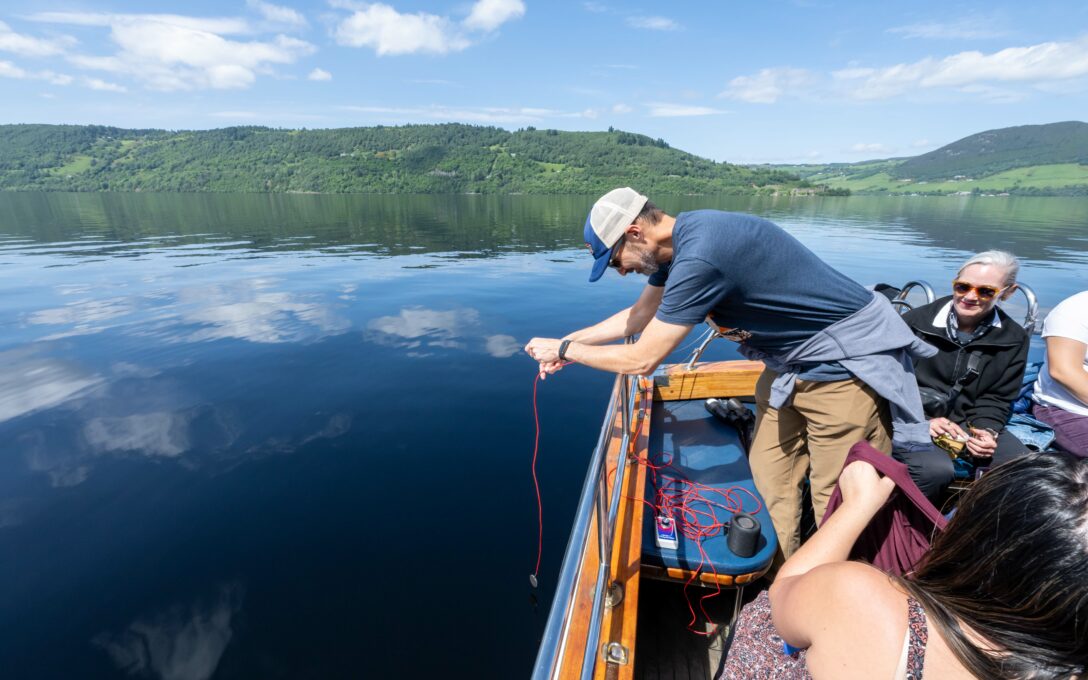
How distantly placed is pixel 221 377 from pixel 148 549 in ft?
13.1

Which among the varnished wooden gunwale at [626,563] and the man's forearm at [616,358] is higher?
the man's forearm at [616,358]

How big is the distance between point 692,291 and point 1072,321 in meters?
2.83

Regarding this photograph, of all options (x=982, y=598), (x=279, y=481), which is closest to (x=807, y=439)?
(x=982, y=598)

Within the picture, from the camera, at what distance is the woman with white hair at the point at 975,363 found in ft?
10.9

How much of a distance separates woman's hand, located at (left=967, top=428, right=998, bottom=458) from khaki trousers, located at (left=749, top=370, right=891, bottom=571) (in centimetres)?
83

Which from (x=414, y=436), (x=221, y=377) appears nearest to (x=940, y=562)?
(x=414, y=436)

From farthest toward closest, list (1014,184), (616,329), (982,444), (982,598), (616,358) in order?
(1014,184), (616,329), (982,444), (616,358), (982,598)

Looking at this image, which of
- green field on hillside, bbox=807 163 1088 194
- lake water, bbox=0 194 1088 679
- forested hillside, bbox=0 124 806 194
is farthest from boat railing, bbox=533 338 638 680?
green field on hillside, bbox=807 163 1088 194

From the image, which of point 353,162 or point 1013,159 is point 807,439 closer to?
point 353,162

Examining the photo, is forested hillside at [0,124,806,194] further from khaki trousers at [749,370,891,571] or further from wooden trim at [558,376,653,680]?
wooden trim at [558,376,653,680]

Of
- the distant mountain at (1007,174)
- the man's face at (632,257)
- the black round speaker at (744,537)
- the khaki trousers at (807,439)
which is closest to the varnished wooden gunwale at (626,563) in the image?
the black round speaker at (744,537)

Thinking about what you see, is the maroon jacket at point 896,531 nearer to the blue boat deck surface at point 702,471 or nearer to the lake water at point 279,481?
the blue boat deck surface at point 702,471

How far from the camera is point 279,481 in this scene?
17.4 ft

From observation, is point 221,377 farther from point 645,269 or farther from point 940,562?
point 940,562
